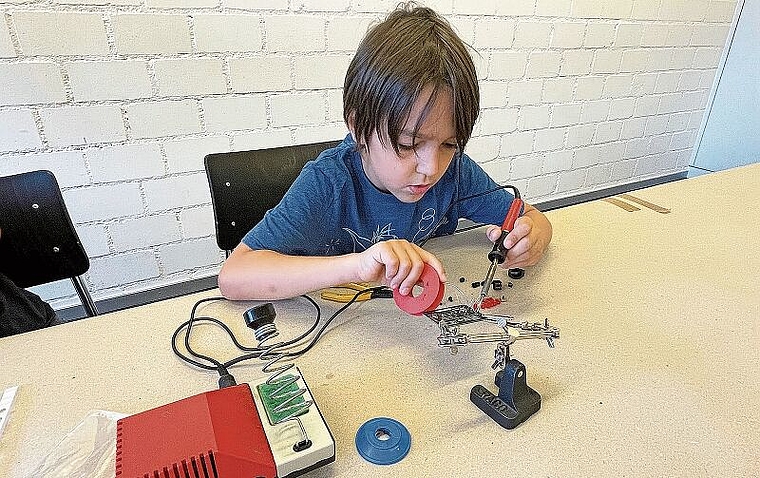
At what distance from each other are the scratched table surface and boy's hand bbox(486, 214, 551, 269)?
27 millimetres

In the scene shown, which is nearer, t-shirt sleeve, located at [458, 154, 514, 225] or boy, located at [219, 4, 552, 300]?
boy, located at [219, 4, 552, 300]

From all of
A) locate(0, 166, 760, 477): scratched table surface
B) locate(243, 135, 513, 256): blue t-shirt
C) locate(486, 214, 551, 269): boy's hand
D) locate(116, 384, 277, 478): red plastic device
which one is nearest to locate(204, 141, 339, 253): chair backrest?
locate(243, 135, 513, 256): blue t-shirt

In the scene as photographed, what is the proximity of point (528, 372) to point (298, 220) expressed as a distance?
0.40 m

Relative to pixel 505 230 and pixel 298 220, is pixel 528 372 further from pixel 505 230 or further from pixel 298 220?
pixel 298 220

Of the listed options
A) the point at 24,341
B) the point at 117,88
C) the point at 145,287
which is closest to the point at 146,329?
the point at 24,341

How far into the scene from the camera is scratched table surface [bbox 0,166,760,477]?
0.50 m

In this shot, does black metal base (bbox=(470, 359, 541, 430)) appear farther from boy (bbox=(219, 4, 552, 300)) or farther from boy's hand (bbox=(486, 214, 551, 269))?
boy's hand (bbox=(486, 214, 551, 269))

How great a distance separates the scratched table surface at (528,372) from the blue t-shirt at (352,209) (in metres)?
0.10

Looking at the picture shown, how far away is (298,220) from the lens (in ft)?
2.49

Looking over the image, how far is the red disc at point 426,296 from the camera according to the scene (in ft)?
1.89

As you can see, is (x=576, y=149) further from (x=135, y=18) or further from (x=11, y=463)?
(x=11, y=463)

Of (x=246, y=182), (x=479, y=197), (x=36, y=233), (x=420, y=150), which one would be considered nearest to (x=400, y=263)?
(x=420, y=150)

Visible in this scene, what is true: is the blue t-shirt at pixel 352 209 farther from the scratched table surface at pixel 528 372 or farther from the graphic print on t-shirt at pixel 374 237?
the scratched table surface at pixel 528 372

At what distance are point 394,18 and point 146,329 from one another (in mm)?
563
